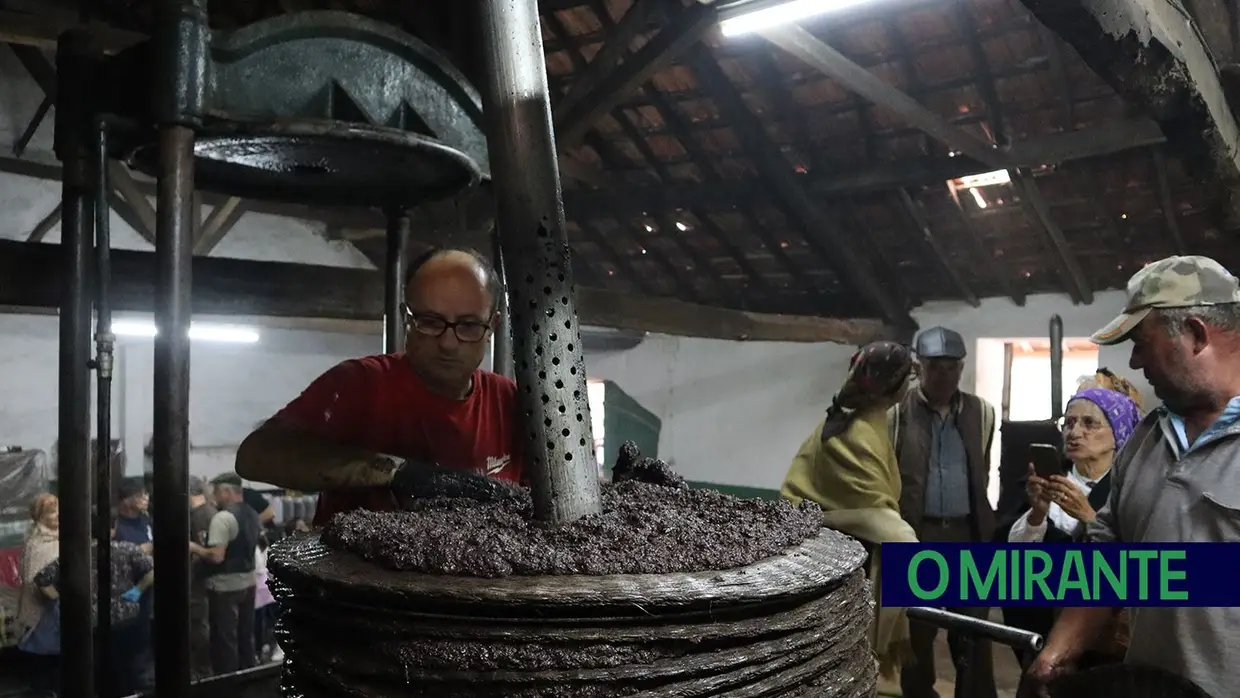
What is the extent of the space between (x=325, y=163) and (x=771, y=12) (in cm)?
255

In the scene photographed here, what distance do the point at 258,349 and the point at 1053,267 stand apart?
294 inches

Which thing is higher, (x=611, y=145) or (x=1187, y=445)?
(x=611, y=145)

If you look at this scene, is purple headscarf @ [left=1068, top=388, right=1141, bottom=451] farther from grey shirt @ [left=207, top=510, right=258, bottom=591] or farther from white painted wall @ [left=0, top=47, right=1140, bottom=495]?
grey shirt @ [left=207, top=510, right=258, bottom=591]

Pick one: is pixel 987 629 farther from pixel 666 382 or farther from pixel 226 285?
pixel 666 382

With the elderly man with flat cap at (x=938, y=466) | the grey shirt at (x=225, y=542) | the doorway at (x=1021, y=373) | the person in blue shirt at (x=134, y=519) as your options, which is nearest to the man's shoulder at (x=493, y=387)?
the elderly man with flat cap at (x=938, y=466)

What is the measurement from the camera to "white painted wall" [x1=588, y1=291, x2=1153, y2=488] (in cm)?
777

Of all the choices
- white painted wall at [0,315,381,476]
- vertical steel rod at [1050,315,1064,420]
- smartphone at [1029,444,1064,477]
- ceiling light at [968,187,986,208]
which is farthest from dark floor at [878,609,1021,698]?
white painted wall at [0,315,381,476]

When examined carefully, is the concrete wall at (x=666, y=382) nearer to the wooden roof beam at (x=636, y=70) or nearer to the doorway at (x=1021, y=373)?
the doorway at (x=1021, y=373)

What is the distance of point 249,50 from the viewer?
2.10m

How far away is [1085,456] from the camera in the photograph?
10.1ft

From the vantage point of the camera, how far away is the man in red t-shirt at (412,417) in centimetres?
→ 160

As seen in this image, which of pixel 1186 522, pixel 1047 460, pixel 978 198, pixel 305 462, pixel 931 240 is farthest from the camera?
pixel 931 240

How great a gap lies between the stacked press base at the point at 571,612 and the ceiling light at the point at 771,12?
10.5ft

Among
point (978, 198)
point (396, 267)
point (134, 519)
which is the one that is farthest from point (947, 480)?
point (134, 519)
